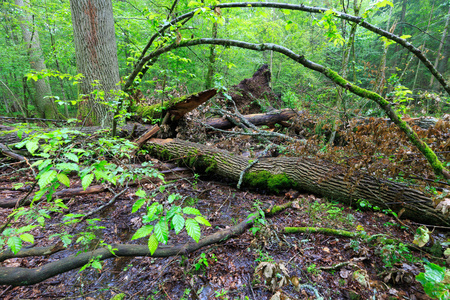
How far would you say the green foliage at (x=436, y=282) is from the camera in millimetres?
1182

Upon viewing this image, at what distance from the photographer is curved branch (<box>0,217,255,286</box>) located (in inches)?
66.7

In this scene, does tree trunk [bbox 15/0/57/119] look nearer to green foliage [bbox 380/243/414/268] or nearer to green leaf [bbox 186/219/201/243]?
green leaf [bbox 186/219/201/243]

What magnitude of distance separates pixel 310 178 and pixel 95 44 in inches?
240

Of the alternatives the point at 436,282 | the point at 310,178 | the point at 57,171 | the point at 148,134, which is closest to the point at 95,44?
the point at 148,134

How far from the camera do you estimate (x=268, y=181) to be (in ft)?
12.5

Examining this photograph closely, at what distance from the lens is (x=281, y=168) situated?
385cm

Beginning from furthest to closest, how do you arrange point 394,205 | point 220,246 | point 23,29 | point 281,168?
1. point 23,29
2. point 281,168
3. point 394,205
4. point 220,246

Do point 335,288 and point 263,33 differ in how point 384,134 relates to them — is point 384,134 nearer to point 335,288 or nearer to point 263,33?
point 335,288

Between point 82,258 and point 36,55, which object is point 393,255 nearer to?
point 82,258

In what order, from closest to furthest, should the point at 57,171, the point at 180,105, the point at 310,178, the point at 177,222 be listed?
1. the point at 177,222
2. the point at 57,171
3. the point at 310,178
4. the point at 180,105

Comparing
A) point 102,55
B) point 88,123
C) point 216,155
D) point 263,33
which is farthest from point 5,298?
point 263,33

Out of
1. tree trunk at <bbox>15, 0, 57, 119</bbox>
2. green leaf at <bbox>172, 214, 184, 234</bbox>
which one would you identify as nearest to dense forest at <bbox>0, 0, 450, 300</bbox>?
green leaf at <bbox>172, 214, 184, 234</bbox>

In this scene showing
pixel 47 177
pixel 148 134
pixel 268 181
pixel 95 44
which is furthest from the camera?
pixel 148 134

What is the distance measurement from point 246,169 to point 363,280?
8.34 ft
